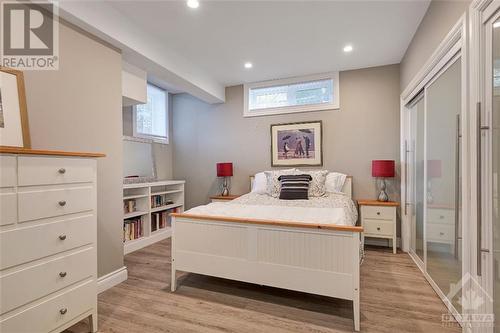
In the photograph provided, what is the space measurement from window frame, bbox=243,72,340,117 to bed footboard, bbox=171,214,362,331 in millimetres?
2577

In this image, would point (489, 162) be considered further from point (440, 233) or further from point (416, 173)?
point (416, 173)

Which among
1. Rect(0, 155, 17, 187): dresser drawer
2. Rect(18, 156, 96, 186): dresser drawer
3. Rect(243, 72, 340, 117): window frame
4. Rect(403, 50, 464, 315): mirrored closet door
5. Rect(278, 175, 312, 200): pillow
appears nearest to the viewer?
Rect(0, 155, 17, 187): dresser drawer

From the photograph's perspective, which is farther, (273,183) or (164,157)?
(164,157)

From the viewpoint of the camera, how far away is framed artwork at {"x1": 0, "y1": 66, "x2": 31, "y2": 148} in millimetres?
1569

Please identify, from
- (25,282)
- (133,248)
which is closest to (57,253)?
(25,282)

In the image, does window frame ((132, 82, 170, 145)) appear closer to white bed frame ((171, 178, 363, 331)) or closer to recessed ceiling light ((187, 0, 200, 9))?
recessed ceiling light ((187, 0, 200, 9))

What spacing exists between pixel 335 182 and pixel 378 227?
83 cm

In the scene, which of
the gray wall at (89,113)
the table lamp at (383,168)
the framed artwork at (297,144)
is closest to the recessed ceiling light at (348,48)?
the framed artwork at (297,144)

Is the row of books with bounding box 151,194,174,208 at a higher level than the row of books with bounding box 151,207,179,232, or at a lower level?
higher

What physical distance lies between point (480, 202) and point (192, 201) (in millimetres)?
4208

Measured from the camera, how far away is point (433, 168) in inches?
91.6

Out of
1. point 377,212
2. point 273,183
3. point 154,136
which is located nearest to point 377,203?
point 377,212

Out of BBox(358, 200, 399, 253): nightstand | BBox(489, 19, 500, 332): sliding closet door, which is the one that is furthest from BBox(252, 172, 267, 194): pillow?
BBox(489, 19, 500, 332): sliding closet door

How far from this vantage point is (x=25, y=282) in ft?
4.35
